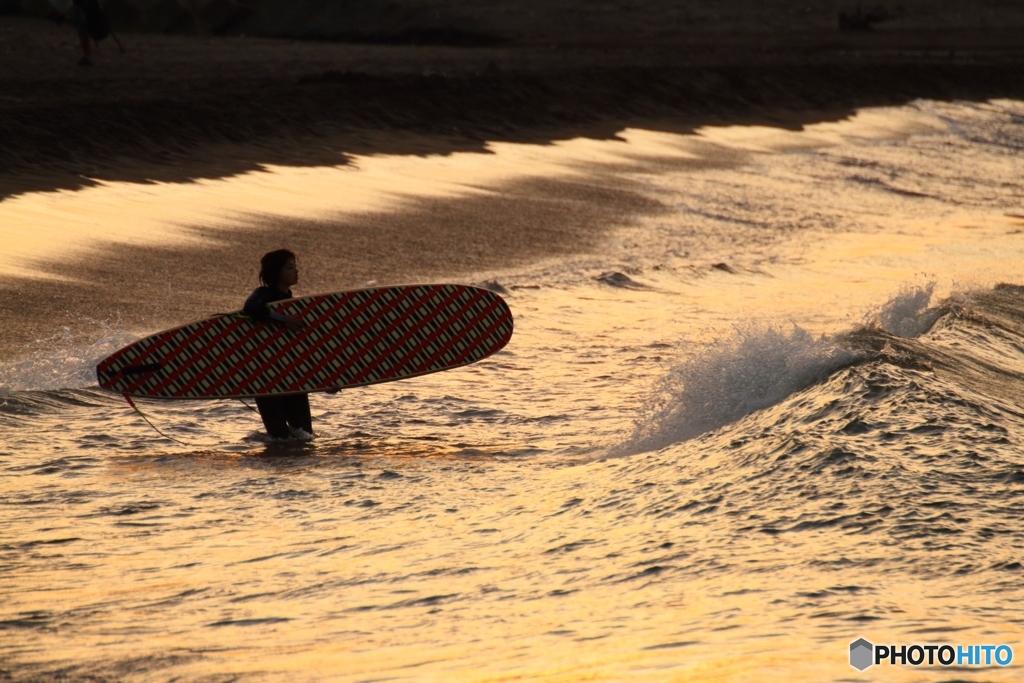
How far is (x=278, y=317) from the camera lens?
7406 millimetres

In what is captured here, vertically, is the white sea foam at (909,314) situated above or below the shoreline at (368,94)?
below

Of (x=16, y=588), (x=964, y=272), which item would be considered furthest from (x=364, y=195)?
(x=16, y=588)

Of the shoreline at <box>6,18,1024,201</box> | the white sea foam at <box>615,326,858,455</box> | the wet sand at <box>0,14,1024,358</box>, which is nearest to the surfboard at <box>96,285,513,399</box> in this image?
the white sea foam at <box>615,326,858,455</box>

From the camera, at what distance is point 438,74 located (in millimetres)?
23016

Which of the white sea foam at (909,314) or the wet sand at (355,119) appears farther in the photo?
the wet sand at (355,119)

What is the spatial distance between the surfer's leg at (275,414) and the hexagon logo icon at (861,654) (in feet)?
13.4

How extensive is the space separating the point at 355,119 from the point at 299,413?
39.4 ft

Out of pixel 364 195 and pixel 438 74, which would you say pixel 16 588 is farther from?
pixel 438 74

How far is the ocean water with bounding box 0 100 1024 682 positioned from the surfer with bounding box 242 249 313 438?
0.56 feet

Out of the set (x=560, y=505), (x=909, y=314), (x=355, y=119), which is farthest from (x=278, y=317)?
(x=355, y=119)

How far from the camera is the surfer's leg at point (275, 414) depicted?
759 centimetres

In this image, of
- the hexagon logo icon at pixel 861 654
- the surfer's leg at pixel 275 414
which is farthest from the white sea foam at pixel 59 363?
the hexagon logo icon at pixel 861 654

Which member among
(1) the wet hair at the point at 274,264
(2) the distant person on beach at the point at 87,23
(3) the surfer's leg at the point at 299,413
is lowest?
(3) the surfer's leg at the point at 299,413

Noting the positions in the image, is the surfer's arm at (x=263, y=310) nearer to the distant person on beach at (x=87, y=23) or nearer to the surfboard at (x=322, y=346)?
the surfboard at (x=322, y=346)
